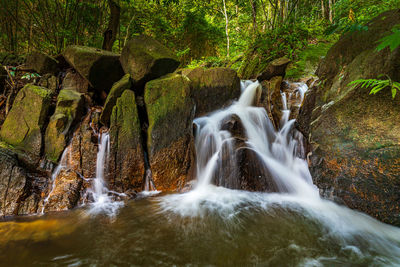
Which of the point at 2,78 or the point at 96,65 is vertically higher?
the point at 96,65

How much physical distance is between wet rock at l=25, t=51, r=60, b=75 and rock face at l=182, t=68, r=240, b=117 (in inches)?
158

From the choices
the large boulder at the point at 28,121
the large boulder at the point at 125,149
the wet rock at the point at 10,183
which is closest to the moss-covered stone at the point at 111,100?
the large boulder at the point at 125,149

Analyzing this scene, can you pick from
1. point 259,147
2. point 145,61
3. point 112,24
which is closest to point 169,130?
point 145,61

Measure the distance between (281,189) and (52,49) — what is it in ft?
31.6

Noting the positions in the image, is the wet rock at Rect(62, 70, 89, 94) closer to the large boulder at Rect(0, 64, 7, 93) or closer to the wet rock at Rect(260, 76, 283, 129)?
the large boulder at Rect(0, 64, 7, 93)

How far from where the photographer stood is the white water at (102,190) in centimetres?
330

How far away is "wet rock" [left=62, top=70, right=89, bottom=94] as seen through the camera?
5274 mm

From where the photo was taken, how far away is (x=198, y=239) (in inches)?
95.3

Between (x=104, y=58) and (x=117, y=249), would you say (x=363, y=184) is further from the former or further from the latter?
(x=104, y=58)

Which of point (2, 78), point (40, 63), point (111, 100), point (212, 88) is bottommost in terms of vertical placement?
point (111, 100)

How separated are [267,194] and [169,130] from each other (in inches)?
97.9

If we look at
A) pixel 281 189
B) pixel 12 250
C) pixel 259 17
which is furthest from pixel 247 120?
pixel 259 17

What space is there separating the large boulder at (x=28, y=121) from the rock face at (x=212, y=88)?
389cm

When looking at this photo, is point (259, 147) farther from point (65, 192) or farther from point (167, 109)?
point (65, 192)
